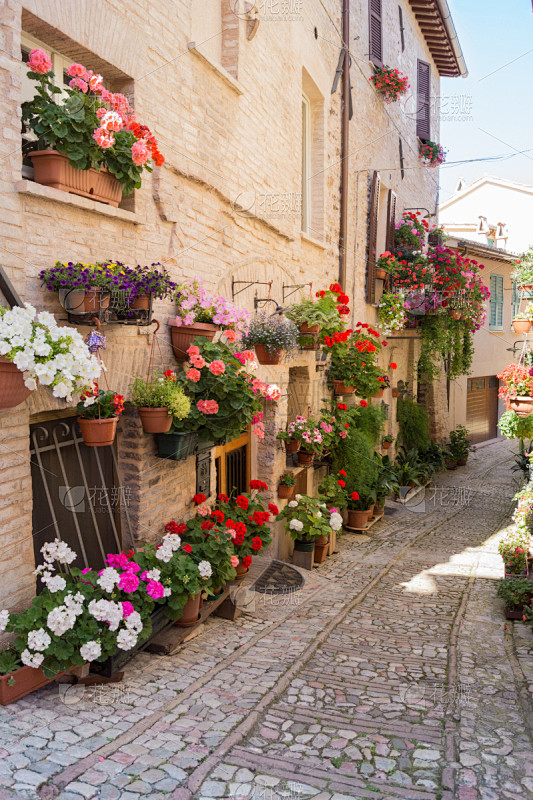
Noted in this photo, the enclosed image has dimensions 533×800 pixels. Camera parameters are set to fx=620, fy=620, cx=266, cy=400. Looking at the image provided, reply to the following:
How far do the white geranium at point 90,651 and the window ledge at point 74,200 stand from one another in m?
2.47

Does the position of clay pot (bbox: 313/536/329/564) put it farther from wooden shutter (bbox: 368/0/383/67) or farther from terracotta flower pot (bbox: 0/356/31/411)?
wooden shutter (bbox: 368/0/383/67)

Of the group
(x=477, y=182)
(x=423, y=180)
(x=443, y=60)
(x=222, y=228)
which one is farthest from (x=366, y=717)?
(x=477, y=182)

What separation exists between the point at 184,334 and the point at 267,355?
5.40 feet

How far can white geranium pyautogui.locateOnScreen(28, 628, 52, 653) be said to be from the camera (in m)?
3.22

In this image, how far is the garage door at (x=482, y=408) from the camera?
18586 millimetres

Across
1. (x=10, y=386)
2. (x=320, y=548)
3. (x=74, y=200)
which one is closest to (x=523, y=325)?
(x=320, y=548)

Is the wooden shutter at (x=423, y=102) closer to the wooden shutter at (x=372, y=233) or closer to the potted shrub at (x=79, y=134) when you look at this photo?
the wooden shutter at (x=372, y=233)

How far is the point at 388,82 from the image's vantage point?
1115 centimetres

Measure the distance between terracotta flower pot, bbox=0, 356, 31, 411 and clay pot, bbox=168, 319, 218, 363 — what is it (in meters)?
1.88

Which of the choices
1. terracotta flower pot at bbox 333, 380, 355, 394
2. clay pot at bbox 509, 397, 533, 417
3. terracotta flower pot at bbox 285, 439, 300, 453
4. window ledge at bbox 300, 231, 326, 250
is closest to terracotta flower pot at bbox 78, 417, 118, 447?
terracotta flower pot at bbox 285, 439, 300, 453

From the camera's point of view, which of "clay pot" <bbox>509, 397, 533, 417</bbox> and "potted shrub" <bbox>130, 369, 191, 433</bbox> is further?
"clay pot" <bbox>509, 397, 533, 417</bbox>

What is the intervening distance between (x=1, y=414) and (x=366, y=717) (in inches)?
114

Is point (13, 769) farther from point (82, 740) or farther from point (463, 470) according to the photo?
point (463, 470)

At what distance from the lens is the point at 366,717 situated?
12.9 ft
